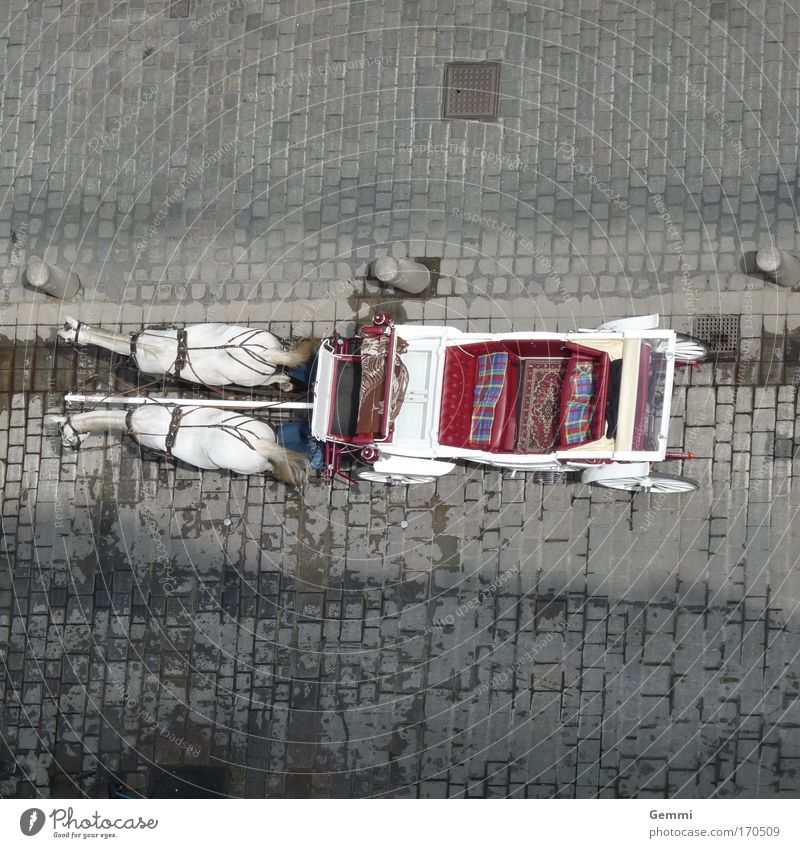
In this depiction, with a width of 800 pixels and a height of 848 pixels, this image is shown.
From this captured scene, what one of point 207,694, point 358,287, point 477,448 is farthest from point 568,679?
point 358,287

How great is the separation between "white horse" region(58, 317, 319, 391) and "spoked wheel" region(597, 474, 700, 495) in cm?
460

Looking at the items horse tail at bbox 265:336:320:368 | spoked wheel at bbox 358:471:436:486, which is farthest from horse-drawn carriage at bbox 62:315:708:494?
horse tail at bbox 265:336:320:368

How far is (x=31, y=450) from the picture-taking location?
19109 mm

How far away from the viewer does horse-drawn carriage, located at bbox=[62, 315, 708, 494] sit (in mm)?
15477

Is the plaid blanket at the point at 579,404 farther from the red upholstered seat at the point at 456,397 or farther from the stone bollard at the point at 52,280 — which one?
the stone bollard at the point at 52,280

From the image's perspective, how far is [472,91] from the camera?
61.6 feet

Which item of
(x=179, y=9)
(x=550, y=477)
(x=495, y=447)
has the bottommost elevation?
(x=550, y=477)

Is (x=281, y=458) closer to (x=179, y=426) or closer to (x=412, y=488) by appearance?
(x=179, y=426)

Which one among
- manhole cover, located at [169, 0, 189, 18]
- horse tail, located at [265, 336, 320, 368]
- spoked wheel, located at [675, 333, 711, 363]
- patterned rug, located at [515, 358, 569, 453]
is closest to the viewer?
patterned rug, located at [515, 358, 569, 453]

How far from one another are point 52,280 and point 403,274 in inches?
220

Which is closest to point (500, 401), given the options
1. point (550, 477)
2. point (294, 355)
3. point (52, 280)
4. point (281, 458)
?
point (550, 477)

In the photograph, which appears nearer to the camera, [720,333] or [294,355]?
[294,355]

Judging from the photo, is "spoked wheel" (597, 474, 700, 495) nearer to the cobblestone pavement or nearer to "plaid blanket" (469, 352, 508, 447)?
the cobblestone pavement
